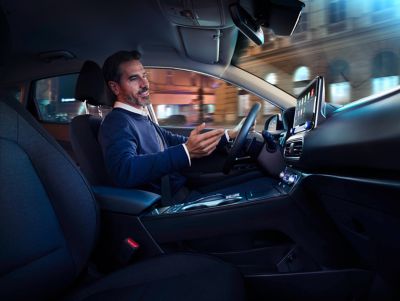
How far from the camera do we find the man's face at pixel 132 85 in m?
1.76

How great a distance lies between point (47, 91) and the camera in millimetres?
2973

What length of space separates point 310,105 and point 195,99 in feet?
5.23

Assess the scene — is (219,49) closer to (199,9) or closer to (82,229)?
(199,9)

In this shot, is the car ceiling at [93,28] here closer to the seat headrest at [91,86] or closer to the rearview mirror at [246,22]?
the rearview mirror at [246,22]

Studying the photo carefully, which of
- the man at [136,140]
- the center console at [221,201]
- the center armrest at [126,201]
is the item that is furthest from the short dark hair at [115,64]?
the center console at [221,201]

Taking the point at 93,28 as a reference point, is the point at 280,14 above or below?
below

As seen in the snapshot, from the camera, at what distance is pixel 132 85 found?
1.76 m

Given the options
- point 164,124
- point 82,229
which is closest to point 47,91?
point 164,124

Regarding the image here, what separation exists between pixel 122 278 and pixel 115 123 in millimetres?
777

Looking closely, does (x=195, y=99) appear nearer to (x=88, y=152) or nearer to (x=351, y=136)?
(x=88, y=152)

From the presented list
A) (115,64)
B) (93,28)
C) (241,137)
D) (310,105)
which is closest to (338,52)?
(241,137)

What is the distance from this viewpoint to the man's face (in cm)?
176

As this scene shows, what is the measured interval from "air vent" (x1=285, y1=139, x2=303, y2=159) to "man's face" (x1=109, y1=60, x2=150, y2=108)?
2.61ft

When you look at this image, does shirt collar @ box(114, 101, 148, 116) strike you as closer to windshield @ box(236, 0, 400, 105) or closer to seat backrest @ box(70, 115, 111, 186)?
seat backrest @ box(70, 115, 111, 186)
